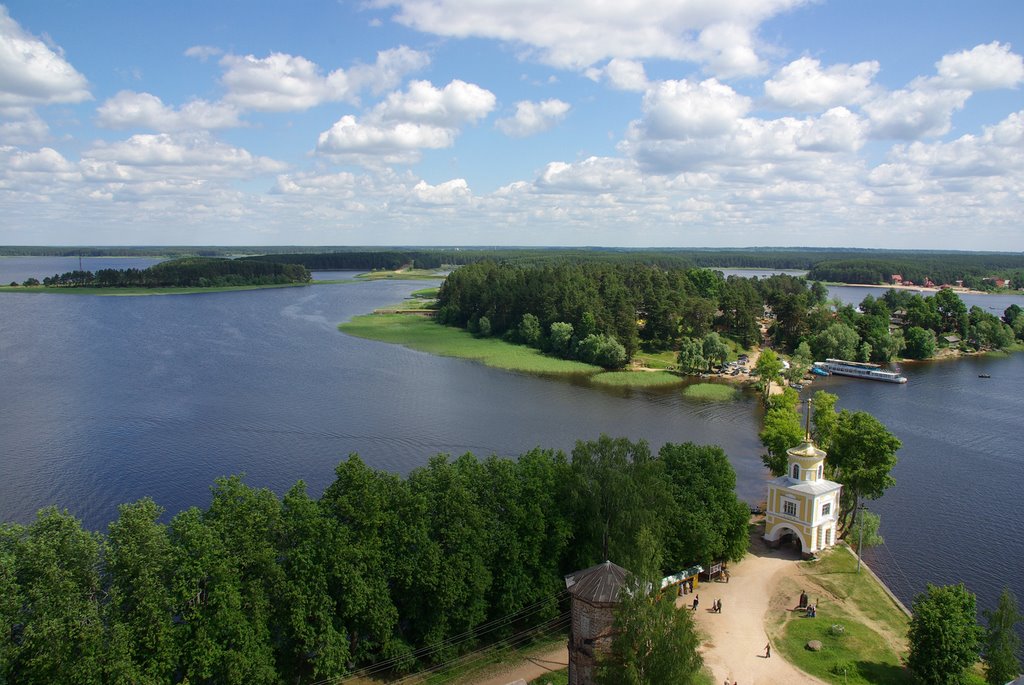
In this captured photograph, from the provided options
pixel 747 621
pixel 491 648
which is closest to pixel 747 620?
pixel 747 621

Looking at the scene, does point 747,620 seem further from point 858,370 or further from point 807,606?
point 858,370

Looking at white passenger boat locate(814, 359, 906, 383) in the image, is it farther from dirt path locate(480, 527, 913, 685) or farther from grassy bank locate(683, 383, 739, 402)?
dirt path locate(480, 527, 913, 685)

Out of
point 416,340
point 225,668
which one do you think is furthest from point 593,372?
point 225,668

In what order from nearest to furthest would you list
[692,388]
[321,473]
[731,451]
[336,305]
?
1. [321,473]
2. [731,451]
3. [692,388]
4. [336,305]

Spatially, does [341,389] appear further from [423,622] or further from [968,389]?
[968,389]

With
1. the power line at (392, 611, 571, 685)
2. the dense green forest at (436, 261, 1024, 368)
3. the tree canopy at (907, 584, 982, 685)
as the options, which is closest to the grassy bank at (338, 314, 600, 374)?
the dense green forest at (436, 261, 1024, 368)

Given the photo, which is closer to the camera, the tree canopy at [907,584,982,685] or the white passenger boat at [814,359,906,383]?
the tree canopy at [907,584,982,685]

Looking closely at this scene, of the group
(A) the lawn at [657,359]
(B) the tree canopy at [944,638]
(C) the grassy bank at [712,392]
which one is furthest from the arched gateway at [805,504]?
(A) the lawn at [657,359]
